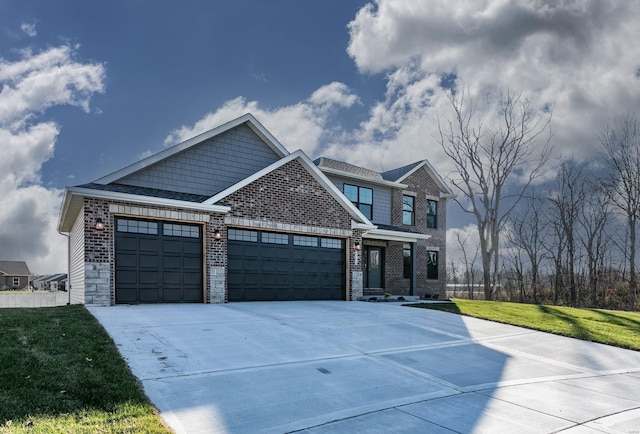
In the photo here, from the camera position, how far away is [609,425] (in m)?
4.91

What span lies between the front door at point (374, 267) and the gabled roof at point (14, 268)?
217ft

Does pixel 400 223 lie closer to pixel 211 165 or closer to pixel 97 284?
pixel 211 165

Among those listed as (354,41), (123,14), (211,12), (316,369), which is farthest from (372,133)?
(316,369)

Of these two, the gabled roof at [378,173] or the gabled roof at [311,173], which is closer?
the gabled roof at [311,173]

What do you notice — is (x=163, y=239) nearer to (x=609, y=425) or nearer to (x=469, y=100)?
(x=609, y=425)

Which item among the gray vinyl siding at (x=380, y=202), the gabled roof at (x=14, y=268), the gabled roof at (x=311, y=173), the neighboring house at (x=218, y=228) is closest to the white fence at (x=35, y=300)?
the neighboring house at (x=218, y=228)

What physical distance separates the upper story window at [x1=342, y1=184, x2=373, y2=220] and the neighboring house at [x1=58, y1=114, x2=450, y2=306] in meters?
1.26

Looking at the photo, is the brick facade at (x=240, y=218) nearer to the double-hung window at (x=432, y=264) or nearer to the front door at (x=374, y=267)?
the front door at (x=374, y=267)

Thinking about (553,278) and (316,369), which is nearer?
(316,369)

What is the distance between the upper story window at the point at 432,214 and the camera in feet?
83.4

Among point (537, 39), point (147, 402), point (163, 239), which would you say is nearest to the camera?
point (147, 402)

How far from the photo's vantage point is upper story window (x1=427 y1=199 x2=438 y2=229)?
25422 millimetres

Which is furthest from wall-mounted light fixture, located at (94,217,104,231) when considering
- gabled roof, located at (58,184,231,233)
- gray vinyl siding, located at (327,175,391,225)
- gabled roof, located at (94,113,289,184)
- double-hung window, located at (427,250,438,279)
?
double-hung window, located at (427,250,438,279)

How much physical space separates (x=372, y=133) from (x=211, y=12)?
436 inches
